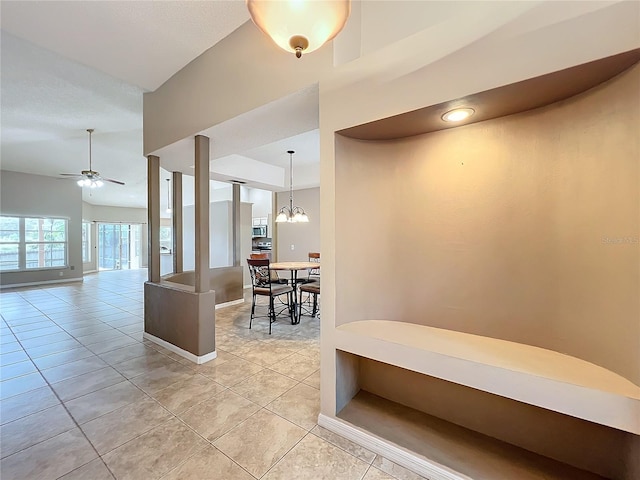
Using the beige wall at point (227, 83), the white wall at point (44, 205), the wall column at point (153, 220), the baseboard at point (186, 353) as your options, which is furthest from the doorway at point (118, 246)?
the beige wall at point (227, 83)

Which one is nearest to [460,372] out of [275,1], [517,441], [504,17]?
[517,441]

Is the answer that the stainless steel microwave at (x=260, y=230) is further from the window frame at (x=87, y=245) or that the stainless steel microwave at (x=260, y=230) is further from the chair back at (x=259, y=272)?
the window frame at (x=87, y=245)

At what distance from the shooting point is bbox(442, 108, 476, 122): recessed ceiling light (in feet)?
5.20

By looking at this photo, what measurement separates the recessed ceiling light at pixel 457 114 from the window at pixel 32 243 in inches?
410

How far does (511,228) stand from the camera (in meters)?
1.68

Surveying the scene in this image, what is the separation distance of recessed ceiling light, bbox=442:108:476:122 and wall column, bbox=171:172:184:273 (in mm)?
4155

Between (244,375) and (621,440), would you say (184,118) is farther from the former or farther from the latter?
(621,440)

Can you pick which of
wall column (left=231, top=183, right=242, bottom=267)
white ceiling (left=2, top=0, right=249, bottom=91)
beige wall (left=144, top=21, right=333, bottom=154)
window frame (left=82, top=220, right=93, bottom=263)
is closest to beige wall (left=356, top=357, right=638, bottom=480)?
beige wall (left=144, top=21, right=333, bottom=154)

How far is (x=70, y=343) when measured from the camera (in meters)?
3.44

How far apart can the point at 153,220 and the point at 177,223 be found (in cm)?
66

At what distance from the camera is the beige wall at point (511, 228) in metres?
1.27

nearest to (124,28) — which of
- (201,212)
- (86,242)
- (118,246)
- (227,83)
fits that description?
(227,83)

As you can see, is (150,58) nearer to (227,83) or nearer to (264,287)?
(227,83)

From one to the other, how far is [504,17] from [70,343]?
5247mm
